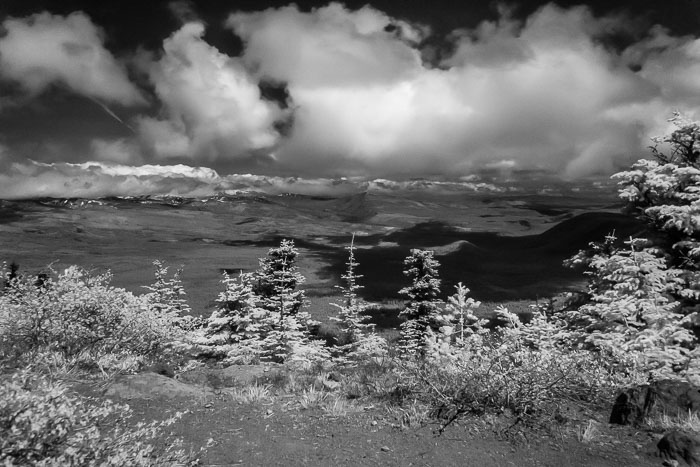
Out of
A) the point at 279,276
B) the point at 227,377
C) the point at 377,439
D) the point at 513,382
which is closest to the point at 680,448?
the point at 513,382

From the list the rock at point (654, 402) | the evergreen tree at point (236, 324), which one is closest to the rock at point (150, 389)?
the rock at point (654, 402)

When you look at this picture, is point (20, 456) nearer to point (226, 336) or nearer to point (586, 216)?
point (226, 336)

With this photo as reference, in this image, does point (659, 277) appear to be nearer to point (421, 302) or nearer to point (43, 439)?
point (43, 439)

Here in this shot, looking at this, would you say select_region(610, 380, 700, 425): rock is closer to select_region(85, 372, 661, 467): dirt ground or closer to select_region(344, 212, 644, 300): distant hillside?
select_region(85, 372, 661, 467): dirt ground

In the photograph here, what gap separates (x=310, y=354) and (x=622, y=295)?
1217 centimetres

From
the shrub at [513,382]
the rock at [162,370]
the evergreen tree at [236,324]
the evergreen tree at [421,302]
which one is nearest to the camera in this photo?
the shrub at [513,382]

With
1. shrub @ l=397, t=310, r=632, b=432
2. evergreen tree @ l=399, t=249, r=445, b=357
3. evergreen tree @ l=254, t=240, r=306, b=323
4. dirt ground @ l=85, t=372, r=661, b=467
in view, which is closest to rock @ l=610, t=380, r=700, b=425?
dirt ground @ l=85, t=372, r=661, b=467

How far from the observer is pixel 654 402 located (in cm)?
568

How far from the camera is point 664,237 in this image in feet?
34.2

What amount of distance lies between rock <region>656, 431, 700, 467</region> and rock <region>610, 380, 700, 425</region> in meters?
0.91

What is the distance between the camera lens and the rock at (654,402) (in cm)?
562

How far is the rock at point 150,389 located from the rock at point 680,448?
6634 millimetres

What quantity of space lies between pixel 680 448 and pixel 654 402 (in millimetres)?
1219

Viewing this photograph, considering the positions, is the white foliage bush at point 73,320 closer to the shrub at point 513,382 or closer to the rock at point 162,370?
the rock at point 162,370
